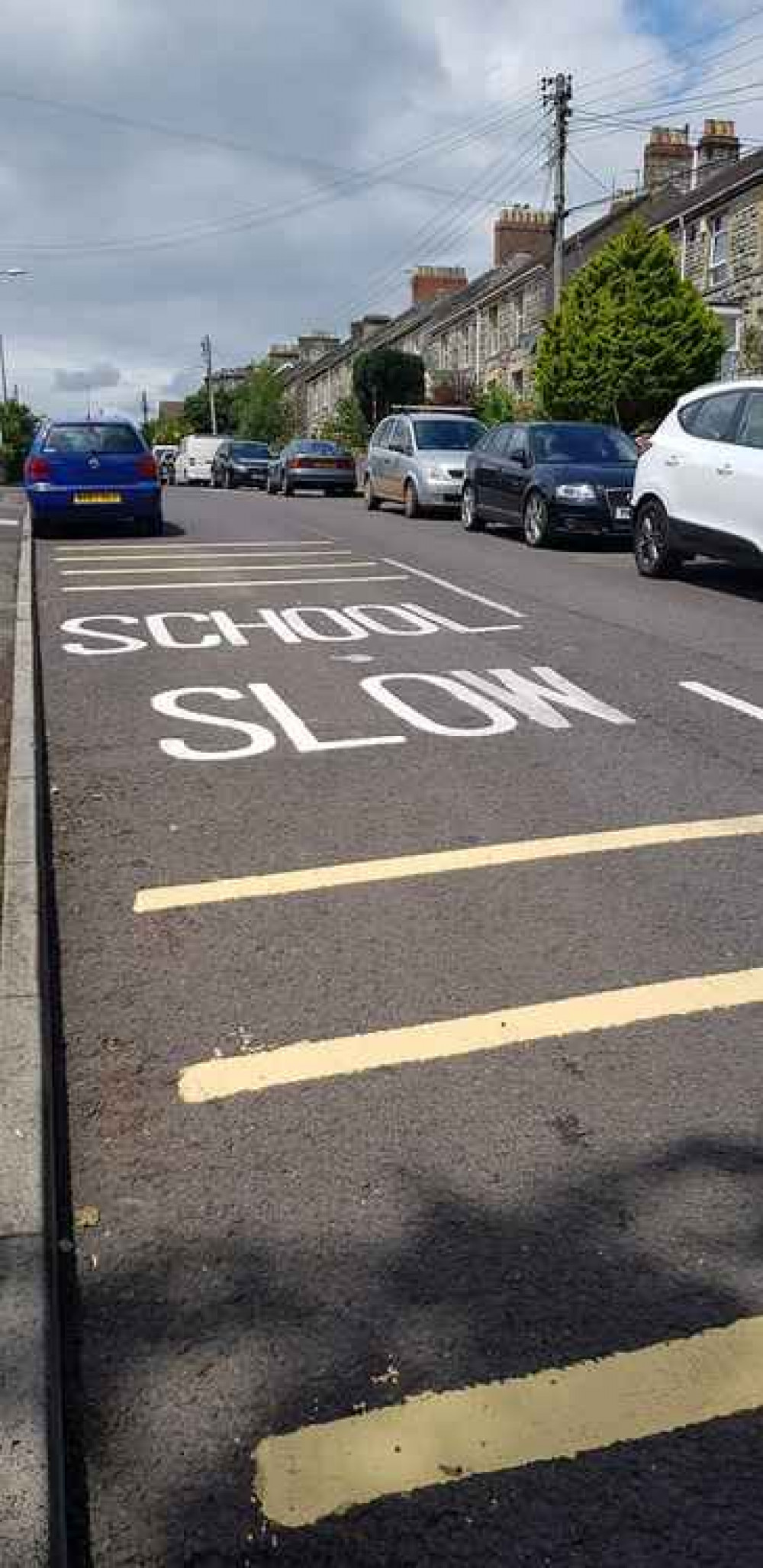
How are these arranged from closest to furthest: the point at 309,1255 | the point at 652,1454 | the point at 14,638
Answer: the point at 652,1454
the point at 309,1255
the point at 14,638

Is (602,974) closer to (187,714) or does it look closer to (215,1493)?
(215,1493)

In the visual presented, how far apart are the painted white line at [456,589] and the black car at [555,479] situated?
2.16 meters

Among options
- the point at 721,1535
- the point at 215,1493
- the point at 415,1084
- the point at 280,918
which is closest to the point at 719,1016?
the point at 415,1084

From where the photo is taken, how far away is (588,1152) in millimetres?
3053

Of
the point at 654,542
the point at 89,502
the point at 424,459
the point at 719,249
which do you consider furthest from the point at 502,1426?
the point at 719,249

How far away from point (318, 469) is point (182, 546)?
1600 centimetres

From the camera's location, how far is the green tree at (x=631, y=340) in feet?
98.1

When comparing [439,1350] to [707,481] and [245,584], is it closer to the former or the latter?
[707,481]

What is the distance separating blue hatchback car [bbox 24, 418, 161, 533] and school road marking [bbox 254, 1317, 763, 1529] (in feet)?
52.3

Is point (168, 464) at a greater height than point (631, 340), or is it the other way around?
point (631, 340)

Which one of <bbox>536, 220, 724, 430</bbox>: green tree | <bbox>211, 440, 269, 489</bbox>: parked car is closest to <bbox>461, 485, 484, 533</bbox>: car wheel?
<bbox>536, 220, 724, 430</bbox>: green tree

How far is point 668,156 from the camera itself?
146 feet

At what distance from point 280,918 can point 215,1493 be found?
243 cm

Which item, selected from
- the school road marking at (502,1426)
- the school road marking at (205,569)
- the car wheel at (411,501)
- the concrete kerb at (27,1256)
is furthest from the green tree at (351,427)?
the school road marking at (502,1426)
